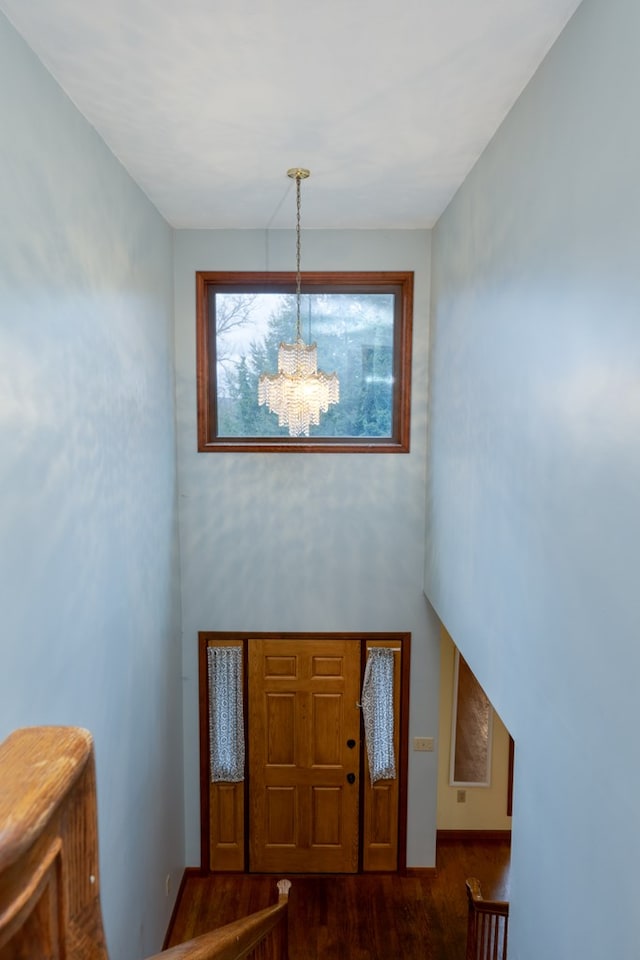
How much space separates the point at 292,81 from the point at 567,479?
178 centimetres

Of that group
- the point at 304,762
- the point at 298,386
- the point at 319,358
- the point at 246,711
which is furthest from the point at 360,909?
the point at 319,358

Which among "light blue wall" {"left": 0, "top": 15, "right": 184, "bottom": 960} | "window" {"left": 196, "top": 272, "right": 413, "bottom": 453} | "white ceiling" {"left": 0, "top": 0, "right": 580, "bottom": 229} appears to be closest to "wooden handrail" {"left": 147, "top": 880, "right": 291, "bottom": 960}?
"light blue wall" {"left": 0, "top": 15, "right": 184, "bottom": 960}

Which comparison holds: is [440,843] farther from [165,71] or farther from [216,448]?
[165,71]

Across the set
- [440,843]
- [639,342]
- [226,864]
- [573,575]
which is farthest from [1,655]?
[440,843]

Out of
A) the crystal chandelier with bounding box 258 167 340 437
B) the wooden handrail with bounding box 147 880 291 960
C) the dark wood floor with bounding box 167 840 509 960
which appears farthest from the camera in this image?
the dark wood floor with bounding box 167 840 509 960

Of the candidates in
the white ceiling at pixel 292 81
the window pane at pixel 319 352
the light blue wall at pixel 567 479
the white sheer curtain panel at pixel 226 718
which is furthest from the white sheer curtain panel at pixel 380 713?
the white ceiling at pixel 292 81

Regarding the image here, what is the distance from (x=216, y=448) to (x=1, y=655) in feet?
8.84

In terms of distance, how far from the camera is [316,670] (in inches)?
190

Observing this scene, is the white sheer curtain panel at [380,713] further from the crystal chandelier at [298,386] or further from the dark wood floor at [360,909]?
the crystal chandelier at [298,386]

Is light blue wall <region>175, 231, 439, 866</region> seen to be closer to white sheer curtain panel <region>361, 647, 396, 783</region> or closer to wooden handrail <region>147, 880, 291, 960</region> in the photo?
white sheer curtain panel <region>361, 647, 396, 783</region>

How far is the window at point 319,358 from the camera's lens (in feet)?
14.9

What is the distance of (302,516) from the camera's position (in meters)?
4.62

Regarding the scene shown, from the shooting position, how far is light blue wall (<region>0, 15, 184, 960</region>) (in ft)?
6.83

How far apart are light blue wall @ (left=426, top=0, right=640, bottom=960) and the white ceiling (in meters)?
0.22
